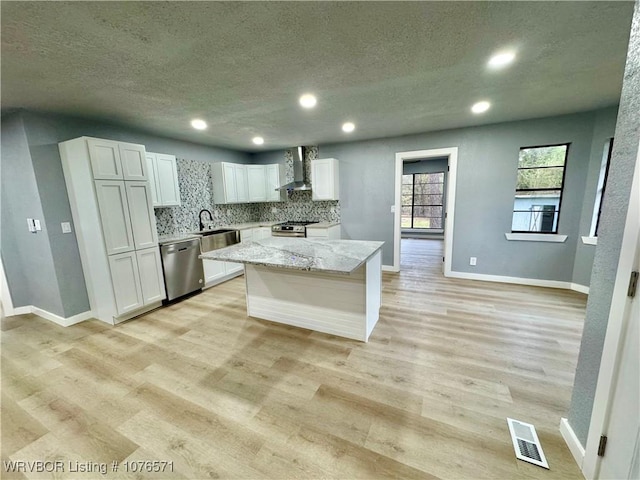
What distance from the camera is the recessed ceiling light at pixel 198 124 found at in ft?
10.5

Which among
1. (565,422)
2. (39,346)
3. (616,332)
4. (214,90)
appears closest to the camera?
(616,332)

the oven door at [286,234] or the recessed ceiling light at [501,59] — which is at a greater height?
the recessed ceiling light at [501,59]

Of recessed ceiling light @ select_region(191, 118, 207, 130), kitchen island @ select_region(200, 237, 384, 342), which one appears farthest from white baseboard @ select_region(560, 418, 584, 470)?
recessed ceiling light @ select_region(191, 118, 207, 130)

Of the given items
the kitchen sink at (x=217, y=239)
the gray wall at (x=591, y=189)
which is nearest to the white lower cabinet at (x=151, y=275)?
the kitchen sink at (x=217, y=239)

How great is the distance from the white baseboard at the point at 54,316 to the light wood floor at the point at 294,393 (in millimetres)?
131

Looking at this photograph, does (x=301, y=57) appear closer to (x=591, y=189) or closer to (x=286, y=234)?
(x=286, y=234)

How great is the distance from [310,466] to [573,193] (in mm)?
4691

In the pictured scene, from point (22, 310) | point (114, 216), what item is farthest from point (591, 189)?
point (22, 310)

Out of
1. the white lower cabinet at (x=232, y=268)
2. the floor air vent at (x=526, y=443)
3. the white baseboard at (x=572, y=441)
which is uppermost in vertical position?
the white lower cabinet at (x=232, y=268)

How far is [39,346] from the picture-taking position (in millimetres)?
2553

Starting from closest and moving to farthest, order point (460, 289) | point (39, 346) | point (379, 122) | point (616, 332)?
point (616, 332)
point (39, 346)
point (379, 122)
point (460, 289)

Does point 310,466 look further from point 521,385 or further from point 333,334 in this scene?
point 521,385

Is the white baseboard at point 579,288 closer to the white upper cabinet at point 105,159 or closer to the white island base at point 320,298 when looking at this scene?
the white island base at point 320,298

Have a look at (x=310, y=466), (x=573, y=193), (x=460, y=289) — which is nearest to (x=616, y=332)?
(x=310, y=466)
